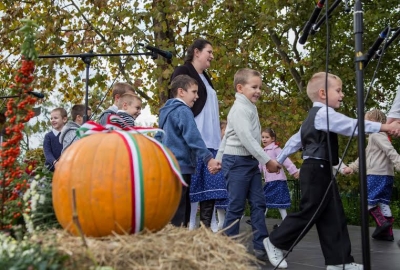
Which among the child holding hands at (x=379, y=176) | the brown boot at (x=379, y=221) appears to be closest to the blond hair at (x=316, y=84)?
the child holding hands at (x=379, y=176)

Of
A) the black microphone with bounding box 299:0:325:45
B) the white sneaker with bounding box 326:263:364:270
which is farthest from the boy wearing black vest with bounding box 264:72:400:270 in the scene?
the black microphone with bounding box 299:0:325:45

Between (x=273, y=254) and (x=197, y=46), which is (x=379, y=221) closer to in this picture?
(x=273, y=254)

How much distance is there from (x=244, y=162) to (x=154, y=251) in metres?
3.24

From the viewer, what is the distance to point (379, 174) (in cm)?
820

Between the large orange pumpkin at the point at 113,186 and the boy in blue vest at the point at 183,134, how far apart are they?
194 cm

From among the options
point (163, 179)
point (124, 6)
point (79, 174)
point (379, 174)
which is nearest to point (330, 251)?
point (163, 179)

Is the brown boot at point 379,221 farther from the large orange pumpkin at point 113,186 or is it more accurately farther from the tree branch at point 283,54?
the tree branch at point 283,54

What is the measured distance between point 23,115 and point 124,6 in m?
10.7

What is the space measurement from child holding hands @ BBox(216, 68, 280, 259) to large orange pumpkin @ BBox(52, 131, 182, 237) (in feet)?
8.29

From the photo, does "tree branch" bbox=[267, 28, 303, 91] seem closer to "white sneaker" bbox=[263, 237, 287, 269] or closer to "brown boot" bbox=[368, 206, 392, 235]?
"brown boot" bbox=[368, 206, 392, 235]

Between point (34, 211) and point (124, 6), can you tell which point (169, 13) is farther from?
point (34, 211)

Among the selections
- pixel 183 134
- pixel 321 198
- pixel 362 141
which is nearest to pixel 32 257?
pixel 362 141

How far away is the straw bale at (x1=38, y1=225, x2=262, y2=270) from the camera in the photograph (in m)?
2.69

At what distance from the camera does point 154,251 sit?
9.07ft
